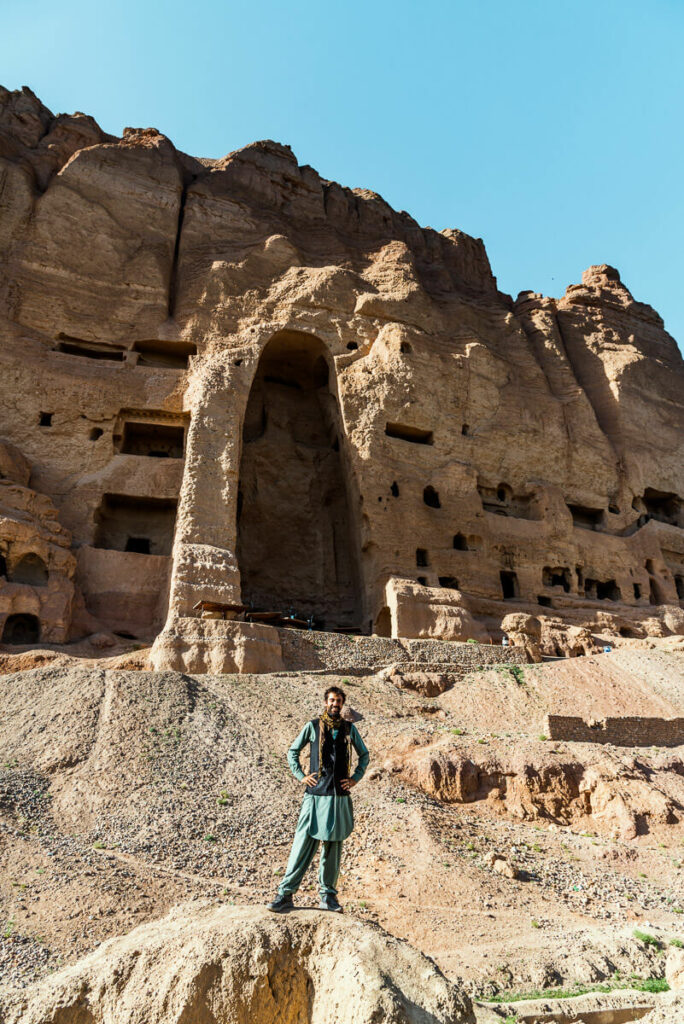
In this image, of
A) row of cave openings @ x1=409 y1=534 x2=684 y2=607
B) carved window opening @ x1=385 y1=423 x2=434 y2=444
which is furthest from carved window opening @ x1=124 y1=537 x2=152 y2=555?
carved window opening @ x1=385 y1=423 x2=434 y2=444

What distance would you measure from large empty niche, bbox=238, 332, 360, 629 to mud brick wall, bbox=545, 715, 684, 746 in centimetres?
1250

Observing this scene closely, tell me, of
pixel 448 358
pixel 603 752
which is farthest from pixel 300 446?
pixel 603 752

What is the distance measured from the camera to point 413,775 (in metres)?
11.9

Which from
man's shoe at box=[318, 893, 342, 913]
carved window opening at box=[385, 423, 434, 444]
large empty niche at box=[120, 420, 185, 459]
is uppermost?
carved window opening at box=[385, 423, 434, 444]

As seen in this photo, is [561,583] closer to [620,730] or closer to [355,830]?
[620,730]

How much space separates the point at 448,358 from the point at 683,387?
1712 centimetres

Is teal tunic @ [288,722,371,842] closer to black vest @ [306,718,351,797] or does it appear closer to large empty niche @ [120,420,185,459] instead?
black vest @ [306,718,351,797]

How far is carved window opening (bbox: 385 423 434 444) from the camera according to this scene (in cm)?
2934

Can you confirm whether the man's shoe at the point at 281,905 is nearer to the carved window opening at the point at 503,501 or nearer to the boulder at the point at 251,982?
the boulder at the point at 251,982

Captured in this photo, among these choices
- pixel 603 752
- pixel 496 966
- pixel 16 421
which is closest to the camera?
pixel 496 966

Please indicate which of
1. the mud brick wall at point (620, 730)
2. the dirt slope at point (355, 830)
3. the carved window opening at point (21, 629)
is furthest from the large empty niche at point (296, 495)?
the dirt slope at point (355, 830)

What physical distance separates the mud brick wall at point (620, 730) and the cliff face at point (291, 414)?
7.72 meters

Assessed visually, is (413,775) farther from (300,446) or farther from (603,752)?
(300,446)

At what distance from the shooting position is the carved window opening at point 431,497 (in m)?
28.4
